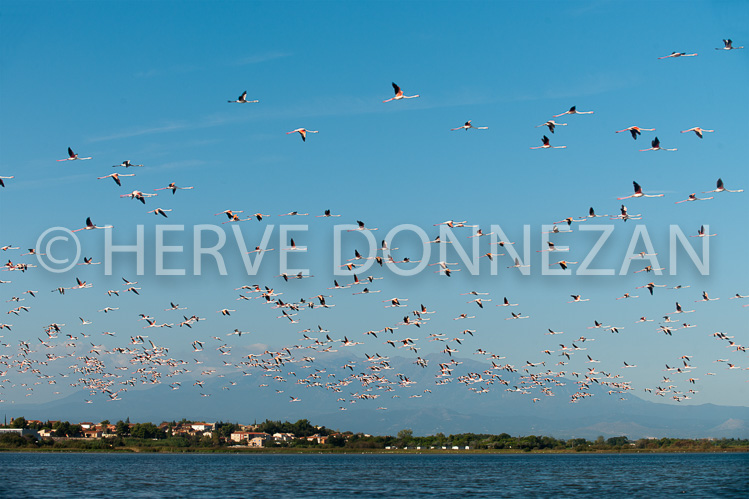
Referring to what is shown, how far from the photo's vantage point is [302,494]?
53125 millimetres

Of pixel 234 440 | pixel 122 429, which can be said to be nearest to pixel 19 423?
pixel 122 429

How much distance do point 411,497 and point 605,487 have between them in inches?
668

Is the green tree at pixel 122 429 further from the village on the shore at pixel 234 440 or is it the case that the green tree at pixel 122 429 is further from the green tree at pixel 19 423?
the green tree at pixel 19 423

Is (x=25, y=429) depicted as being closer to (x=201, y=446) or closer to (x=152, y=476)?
(x=201, y=446)

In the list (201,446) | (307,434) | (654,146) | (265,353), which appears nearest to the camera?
Result: (654,146)

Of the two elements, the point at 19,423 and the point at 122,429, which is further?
the point at 122,429

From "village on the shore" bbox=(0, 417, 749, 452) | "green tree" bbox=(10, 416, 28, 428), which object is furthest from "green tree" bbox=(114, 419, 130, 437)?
"green tree" bbox=(10, 416, 28, 428)

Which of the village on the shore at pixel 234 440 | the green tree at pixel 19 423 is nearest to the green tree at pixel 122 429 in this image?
the village on the shore at pixel 234 440

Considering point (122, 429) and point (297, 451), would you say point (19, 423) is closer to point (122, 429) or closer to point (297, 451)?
point (122, 429)

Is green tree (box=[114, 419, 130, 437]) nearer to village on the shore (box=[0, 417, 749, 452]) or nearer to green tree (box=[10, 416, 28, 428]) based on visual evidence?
village on the shore (box=[0, 417, 749, 452])

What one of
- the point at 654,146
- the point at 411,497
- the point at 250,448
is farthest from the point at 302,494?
the point at 250,448

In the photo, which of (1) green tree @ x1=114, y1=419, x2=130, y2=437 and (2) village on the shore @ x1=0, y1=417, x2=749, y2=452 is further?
(1) green tree @ x1=114, y1=419, x2=130, y2=437

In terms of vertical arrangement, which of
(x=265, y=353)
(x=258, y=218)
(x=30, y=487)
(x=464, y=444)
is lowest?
(x=464, y=444)

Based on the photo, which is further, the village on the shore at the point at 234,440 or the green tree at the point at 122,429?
the green tree at the point at 122,429
